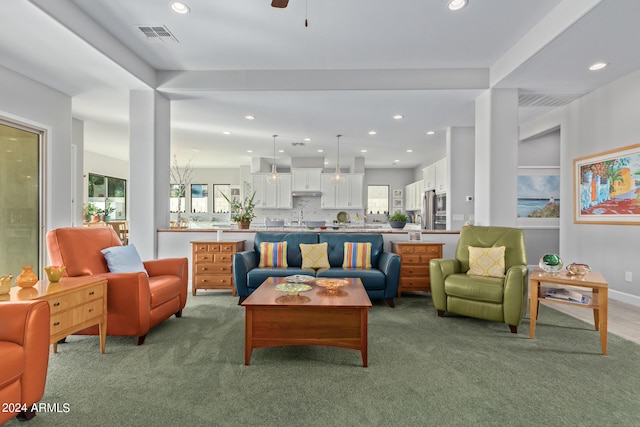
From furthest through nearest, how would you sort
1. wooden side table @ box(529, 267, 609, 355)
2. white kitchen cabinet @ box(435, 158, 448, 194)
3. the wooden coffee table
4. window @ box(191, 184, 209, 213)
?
window @ box(191, 184, 209, 213)
white kitchen cabinet @ box(435, 158, 448, 194)
wooden side table @ box(529, 267, 609, 355)
the wooden coffee table

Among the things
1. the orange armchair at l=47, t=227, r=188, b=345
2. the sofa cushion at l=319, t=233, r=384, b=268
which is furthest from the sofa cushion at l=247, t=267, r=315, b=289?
the orange armchair at l=47, t=227, r=188, b=345

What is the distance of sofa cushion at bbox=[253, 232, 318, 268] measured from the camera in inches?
173

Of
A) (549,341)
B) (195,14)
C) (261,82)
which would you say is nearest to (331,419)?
(549,341)

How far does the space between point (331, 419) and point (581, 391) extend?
63.2 inches

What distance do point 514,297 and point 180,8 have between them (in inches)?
163

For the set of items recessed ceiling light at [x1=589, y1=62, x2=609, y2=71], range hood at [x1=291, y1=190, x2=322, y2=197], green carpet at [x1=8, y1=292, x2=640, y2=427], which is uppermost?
recessed ceiling light at [x1=589, y1=62, x2=609, y2=71]

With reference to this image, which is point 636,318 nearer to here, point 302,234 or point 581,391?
point 581,391

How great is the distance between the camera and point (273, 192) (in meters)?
9.21

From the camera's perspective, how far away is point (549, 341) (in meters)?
2.83

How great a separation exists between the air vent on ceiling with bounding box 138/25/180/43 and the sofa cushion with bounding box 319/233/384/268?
297cm

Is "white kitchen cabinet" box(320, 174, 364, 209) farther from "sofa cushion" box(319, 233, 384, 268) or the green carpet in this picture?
the green carpet

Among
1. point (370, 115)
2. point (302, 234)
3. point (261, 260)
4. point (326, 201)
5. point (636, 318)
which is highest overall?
point (370, 115)

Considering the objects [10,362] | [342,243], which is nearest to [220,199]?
[342,243]

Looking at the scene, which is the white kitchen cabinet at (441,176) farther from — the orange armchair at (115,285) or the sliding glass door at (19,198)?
the sliding glass door at (19,198)
